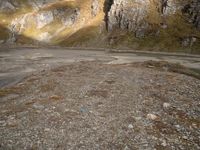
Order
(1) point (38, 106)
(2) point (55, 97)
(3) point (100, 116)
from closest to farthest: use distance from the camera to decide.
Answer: (3) point (100, 116) < (1) point (38, 106) < (2) point (55, 97)

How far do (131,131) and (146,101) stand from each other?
378 inches

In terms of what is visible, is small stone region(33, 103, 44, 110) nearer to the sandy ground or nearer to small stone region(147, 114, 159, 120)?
the sandy ground

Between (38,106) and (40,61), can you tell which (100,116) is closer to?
(38,106)

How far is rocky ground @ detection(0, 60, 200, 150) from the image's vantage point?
2473 centimetres

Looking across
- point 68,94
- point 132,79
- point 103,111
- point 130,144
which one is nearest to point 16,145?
point 130,144

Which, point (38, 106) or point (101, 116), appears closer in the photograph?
point (101, 116)

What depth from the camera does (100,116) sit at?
3019 centimetres

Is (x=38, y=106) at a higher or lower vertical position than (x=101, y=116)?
higher

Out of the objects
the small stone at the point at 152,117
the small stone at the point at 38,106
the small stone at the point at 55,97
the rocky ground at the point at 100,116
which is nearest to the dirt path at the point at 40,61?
the rocky ground at the point at 100,116

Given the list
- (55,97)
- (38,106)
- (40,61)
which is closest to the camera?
(38,106)

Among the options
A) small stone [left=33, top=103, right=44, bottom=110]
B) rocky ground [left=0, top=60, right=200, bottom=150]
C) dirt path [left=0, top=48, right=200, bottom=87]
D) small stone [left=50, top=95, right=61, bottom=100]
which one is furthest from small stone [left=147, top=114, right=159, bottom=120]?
dirt path [left=0, top=48, right=200, bottom=87]

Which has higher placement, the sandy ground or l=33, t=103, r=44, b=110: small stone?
l=33, t=103, r=44, b=110: small stone

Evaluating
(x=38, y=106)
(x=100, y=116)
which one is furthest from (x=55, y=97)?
(x=100, y=116)

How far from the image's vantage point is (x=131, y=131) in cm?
2675
